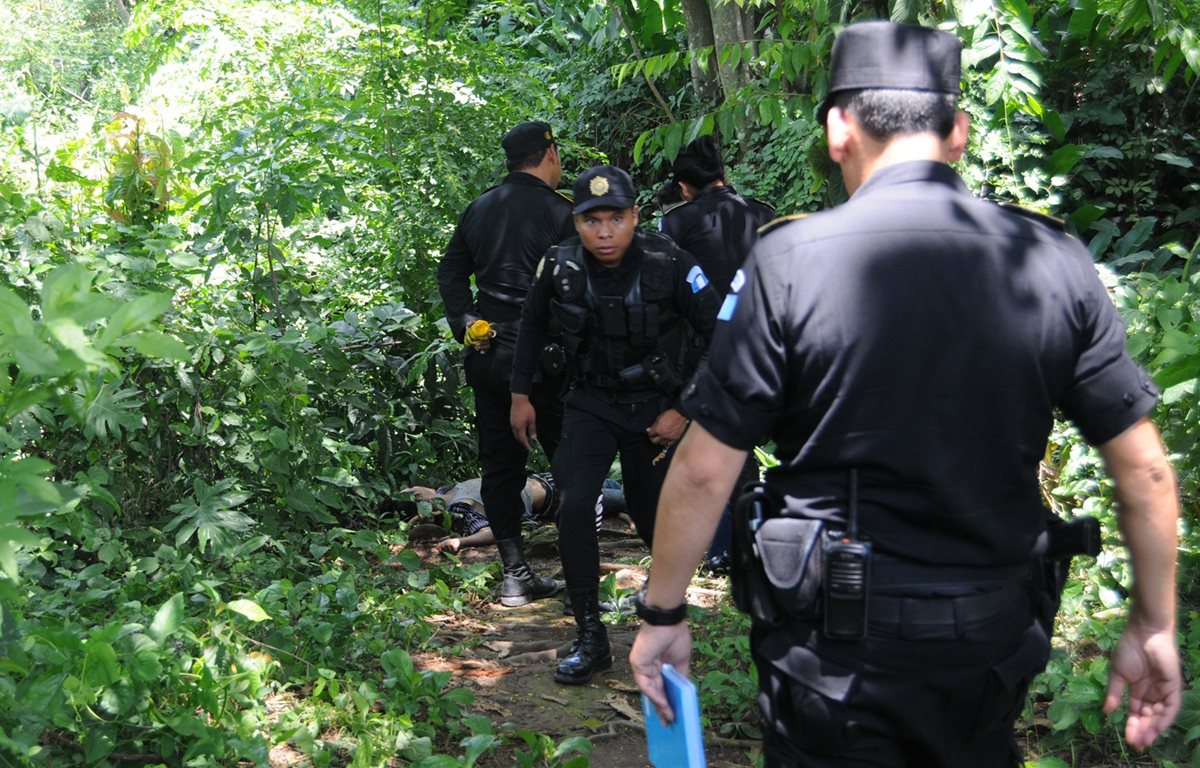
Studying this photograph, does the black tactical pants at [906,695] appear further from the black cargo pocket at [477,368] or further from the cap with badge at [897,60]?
the black cargo pocket at [477,368]

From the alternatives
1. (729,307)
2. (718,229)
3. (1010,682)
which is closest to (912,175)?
(729,307)

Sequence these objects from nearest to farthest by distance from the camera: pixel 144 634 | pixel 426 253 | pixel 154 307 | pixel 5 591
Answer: pixel 154 307
pixel 5 591
pixel 144 634
pixel 426 253

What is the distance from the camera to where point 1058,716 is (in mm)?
3602

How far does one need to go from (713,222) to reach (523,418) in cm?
161

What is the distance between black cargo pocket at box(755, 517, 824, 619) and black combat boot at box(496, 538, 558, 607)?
386 cm

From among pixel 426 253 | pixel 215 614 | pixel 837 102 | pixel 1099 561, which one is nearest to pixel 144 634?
pixel 215 614

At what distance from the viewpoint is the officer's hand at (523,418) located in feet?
17.3

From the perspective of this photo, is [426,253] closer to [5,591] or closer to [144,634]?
[144,634]

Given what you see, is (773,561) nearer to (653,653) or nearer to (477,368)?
(653,653)

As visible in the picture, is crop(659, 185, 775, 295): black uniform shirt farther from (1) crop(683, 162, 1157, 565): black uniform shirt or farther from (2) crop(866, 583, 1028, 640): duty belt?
(2) crop(866, 583, 1028, 640): duty belt

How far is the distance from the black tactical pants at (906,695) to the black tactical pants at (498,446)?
148 inches

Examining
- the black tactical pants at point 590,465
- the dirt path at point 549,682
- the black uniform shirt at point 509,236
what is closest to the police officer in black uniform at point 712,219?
the black uniform shirt at point 509,236

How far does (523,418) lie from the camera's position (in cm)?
532

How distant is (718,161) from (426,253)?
7.59ft
